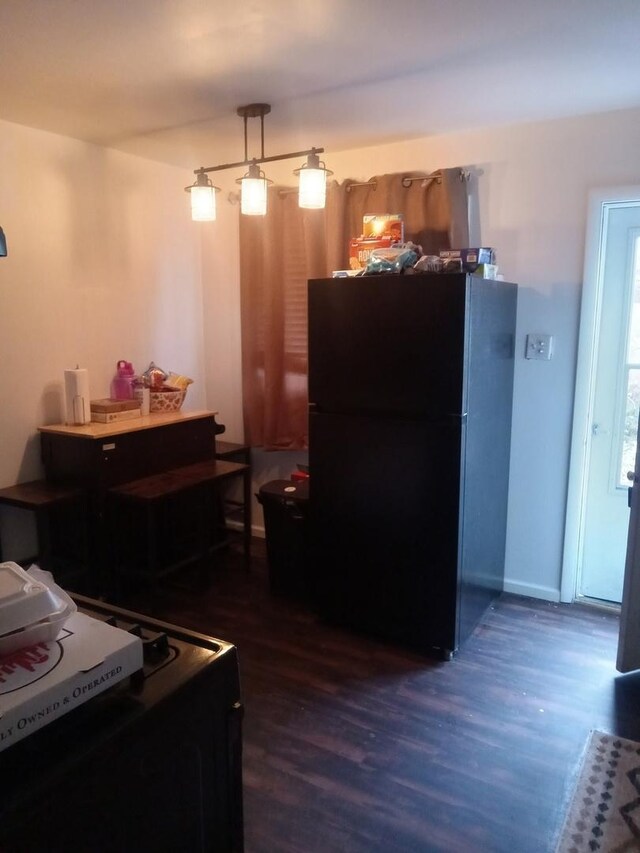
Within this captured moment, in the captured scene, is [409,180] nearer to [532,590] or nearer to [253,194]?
[253,194]

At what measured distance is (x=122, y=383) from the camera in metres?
3.37

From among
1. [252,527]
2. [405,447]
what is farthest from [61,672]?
[252,527]

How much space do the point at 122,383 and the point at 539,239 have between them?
227 cm

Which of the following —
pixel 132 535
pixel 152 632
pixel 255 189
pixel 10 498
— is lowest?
pixel 132 535

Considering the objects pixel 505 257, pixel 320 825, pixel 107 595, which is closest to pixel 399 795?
pixel 320 825

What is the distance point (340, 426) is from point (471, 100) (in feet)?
4.79

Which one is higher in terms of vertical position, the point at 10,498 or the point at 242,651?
the point at 10,498

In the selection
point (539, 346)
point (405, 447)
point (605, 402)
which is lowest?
point (405, 447)

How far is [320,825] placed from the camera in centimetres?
176

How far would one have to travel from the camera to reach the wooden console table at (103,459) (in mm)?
2889

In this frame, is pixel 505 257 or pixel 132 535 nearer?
pixel 505 257

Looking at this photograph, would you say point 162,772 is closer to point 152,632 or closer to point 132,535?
point 152,632

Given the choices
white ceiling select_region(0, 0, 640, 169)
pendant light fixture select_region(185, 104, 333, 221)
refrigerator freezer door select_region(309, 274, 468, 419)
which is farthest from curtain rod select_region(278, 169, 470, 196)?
refrigerator freezer door select_region(309, 274, 468, 419)

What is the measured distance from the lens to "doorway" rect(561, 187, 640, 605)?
280 centimetres
